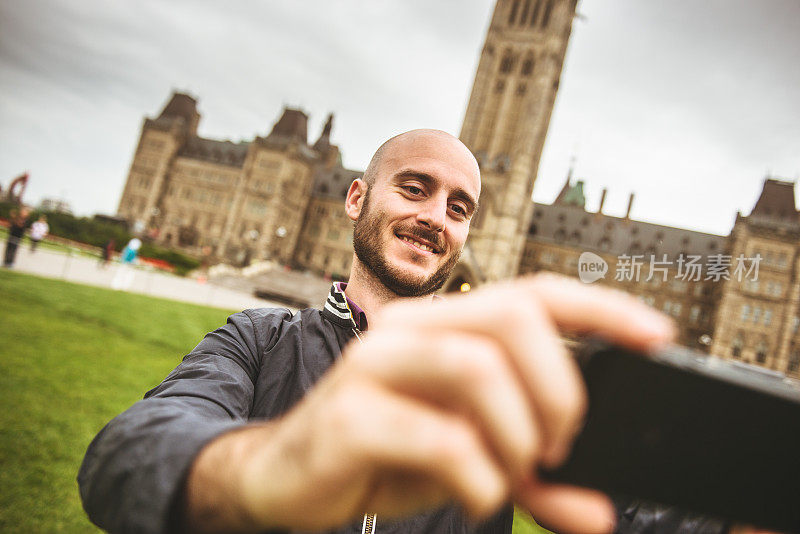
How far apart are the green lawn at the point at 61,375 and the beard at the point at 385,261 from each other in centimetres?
367

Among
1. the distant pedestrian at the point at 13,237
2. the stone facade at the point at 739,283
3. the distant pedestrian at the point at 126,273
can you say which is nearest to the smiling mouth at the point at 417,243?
the stone facade at the point at 739,283

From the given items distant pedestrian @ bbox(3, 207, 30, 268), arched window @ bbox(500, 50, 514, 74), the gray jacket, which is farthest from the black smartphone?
arched window @ bbox(500, 50, 514, 74)

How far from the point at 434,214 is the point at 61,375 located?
685cm

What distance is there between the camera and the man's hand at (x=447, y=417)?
41cm

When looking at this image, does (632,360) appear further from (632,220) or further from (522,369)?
(632,220)

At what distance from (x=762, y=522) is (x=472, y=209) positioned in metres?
1.49

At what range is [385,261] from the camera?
5.87 ft

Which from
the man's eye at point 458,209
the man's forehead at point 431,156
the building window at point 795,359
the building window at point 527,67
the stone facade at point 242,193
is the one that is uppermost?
the building window at point 527,67

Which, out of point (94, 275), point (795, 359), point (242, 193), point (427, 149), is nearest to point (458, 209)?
point (427, 149)

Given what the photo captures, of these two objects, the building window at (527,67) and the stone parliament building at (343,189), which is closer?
the stone parliament building at (343,189)

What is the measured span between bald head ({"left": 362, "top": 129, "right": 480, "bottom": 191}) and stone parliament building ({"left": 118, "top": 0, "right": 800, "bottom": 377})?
61.7 feet

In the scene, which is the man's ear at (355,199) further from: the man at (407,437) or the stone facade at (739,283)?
the man at (407,437)

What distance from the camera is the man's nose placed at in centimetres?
171

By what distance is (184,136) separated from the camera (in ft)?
202
